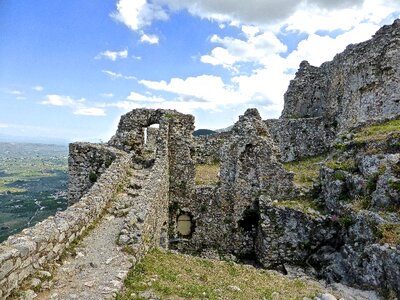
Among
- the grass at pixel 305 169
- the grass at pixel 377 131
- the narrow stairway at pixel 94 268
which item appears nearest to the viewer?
the narrow stairway at pixel 94 268

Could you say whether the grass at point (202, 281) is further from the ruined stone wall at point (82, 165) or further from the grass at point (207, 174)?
the grass at point (207, 174)

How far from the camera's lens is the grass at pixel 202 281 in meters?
8.12

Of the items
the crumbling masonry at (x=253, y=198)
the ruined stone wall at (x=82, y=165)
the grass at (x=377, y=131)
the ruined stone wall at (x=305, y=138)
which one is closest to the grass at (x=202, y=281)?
the crumbling masonry at (x=253, y=198)

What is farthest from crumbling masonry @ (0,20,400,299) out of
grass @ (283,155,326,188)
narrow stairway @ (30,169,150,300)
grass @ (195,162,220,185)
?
grass @ (195,162,220,185)

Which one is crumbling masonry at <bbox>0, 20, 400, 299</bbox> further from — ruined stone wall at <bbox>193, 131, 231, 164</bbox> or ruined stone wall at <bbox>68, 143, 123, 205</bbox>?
ruined stone wall at <bbox>193, 131, 231, 164</bbox>

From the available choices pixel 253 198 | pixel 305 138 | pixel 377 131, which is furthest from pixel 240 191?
pixel 305 138

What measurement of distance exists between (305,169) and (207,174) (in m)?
6.44

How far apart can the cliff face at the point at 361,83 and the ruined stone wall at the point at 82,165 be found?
44.5 feet

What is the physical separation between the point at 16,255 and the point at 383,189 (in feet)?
36.5

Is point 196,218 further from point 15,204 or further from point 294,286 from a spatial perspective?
point 15,204

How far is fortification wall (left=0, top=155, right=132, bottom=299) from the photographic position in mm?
6199

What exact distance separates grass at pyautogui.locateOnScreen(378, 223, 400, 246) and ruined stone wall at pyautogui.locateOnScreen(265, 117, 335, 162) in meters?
17.9

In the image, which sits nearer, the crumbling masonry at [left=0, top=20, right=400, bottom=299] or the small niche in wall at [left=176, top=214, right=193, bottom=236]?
the crumbling masonry at [left=0, top=20, right=400, bottom=299]

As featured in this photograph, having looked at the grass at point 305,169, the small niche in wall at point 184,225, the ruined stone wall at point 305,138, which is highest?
the ruined stone wall at point 305,138
